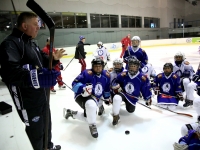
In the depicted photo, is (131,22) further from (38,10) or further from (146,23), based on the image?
(38,10)

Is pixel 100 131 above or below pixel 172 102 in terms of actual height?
below

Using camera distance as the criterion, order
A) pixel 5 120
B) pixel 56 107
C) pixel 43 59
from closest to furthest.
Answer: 1. pixel 43 59
2. pixel 5 120
3. pixel 56 107

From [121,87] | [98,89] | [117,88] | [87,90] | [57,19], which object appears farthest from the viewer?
[57,19]

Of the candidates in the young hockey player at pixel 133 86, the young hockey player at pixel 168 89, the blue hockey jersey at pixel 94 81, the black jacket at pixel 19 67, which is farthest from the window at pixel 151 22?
the black jacket at pixel 19 67

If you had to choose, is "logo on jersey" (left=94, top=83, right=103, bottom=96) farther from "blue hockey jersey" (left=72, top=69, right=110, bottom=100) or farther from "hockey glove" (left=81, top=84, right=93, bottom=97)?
"hockey glove" (left=81, top=84, right=93, bottom=97)

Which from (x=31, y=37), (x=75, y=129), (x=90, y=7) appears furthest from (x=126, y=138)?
(x=90, y=7)

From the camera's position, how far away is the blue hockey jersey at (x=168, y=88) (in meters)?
2.51

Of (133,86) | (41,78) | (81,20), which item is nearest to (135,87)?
(133,86)

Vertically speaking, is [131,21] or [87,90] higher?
[131,21]

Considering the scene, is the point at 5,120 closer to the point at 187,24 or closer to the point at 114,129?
the point at 114,129

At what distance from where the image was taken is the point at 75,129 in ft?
6.81

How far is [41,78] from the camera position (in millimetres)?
975

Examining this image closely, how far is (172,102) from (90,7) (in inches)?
473

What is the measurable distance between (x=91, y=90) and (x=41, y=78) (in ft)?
3.08
